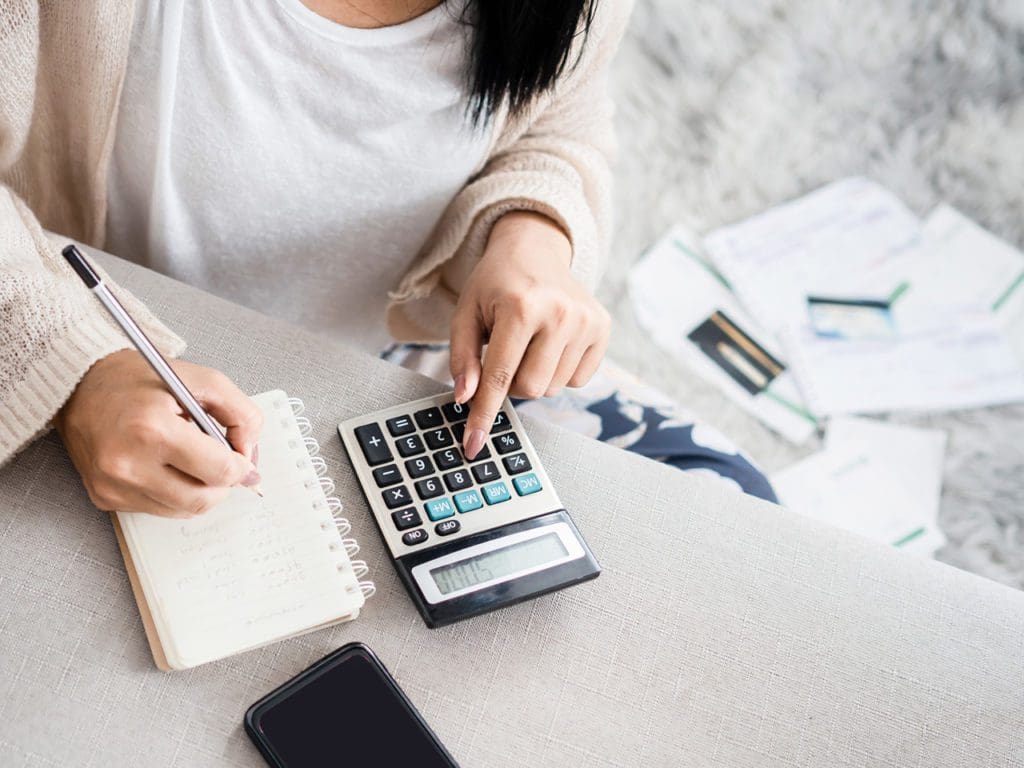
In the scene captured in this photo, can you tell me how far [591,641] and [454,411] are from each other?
149 millimetres

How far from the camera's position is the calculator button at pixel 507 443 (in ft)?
1.65

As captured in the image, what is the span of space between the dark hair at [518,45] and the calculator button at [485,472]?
251 millimetres

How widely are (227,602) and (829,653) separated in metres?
0.31

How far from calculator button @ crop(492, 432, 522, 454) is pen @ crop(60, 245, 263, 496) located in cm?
13

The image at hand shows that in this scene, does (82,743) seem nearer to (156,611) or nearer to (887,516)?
(156,611)

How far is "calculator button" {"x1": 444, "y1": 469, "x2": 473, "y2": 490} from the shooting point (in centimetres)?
49

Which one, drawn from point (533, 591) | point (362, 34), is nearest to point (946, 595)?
point (533, 591)

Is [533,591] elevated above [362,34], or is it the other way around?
[362,34]

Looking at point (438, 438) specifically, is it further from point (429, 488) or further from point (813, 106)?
point (813, 106)

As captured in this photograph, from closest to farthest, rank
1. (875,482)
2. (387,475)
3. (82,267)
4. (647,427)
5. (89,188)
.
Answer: (82,267) → (387,475) → (89,188) → (647,427) → (875,482)

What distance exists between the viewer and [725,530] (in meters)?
0.51

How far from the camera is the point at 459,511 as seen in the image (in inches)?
18.9

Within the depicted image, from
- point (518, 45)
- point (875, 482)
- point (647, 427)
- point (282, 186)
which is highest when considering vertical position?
point (518, 45)

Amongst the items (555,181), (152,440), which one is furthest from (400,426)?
(555,181)
